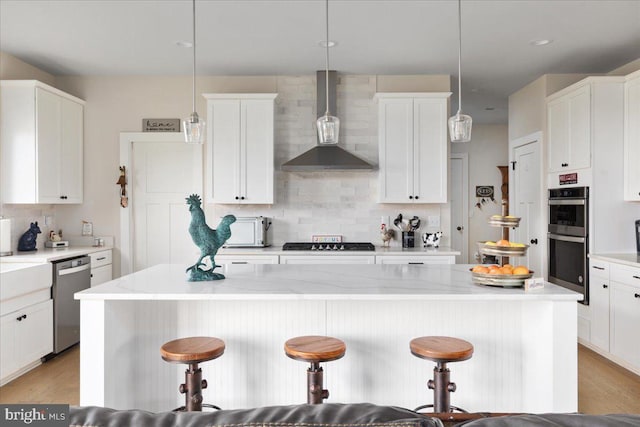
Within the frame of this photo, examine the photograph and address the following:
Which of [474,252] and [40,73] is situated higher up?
[40,73]

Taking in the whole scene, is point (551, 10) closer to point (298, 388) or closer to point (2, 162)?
point (298, 388)

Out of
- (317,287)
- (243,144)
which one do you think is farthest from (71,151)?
(317,287)

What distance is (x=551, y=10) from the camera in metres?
3.33

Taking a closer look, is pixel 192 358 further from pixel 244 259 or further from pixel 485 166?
pixel 485 166

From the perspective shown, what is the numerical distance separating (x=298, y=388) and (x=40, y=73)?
Answer: 4.32m

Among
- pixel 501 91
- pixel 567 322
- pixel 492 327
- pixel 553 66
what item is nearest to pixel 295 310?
pixel 492 327

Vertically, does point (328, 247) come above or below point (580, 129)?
below

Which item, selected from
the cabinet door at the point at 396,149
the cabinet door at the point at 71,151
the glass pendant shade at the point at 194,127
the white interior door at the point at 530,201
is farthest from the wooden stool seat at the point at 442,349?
the cabinet door at the point at 71,151

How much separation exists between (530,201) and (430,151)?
5.39ft

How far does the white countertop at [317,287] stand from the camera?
2100mm

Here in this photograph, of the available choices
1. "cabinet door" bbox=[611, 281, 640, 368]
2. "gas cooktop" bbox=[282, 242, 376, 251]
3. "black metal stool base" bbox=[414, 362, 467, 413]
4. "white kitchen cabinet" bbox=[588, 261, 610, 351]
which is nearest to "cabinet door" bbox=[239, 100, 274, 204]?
"gas cooktop" bbox=[282, 242, 376, 251]

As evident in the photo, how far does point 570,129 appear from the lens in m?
4.43

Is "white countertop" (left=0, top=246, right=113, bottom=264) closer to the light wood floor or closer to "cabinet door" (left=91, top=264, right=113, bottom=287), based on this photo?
"cabinet door" (left=91, top=264, right=113, bottom=287)

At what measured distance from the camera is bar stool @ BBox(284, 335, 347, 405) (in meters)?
2.06
